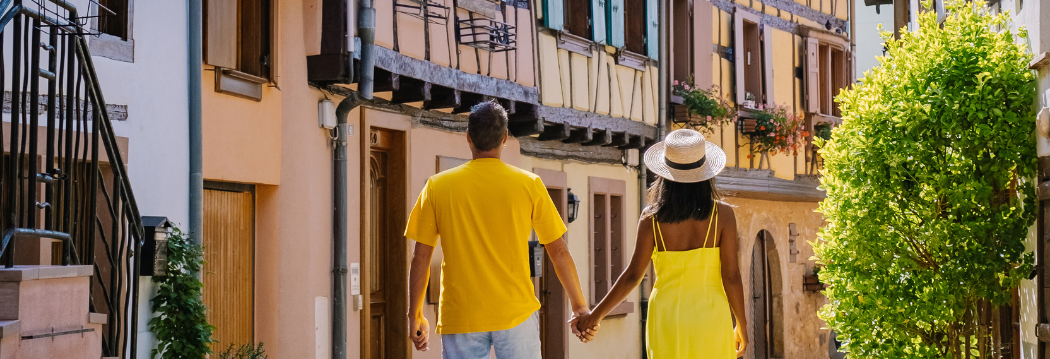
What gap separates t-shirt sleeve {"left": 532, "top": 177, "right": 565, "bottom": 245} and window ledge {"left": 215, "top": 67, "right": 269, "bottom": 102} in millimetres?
4187

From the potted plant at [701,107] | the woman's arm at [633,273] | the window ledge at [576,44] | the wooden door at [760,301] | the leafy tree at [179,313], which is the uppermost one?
the window ledge at [576,44]

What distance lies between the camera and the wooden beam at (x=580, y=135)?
1326cm

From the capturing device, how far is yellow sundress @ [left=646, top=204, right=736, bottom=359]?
14.8 feet

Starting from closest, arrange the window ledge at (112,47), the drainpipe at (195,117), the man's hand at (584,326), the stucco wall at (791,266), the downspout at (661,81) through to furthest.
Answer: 1. the man's hand at (584,326)
2. the window ledge at (112,47)
3. the drainpipe at (195,117)
4. the downspout at (661,81)
5. the stucco wall at (791,266)

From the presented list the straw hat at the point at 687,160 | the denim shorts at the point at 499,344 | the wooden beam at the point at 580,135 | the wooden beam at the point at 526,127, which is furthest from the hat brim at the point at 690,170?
the wooden beam at the point at 580,135

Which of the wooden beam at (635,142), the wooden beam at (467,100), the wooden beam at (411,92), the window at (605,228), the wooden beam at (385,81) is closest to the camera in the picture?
the wooden beam at (385,81)

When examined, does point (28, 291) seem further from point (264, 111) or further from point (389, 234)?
point (389, 234)

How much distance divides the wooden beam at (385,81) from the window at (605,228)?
4.94 m

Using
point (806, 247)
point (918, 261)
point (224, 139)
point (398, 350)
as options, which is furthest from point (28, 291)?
point (806, 247)

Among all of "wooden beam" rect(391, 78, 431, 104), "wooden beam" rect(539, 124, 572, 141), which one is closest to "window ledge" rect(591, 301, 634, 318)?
"wooden beam" rect(539, 124, 572, 141)

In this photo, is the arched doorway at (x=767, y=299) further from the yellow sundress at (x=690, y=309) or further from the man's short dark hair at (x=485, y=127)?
A: the man's short dark hair at (x=485, y=127)

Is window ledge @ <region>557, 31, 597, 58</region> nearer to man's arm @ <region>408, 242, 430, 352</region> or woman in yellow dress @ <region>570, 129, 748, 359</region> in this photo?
woman in yellow dress @ <region>570, 129, 748, 359</region>

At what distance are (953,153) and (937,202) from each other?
304 millimetres

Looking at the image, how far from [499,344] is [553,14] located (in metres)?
8.44
